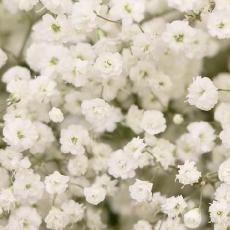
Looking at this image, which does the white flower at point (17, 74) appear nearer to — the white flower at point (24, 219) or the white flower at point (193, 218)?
the white flower at point (24, 219)

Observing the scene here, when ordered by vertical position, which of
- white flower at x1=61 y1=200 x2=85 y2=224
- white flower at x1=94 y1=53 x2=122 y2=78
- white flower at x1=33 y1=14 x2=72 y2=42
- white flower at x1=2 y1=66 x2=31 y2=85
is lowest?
white flower at x1=61 y1=200 x2=85 y2=224

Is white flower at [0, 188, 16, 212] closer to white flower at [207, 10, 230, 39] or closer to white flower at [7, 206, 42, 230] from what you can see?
white flower at [7, 206, 42, 230]

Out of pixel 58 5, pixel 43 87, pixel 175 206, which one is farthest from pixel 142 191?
pixel 58 5

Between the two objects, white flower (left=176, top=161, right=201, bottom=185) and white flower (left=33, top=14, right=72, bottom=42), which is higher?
white flower (left=33, top=14, right=72, bottom=42)

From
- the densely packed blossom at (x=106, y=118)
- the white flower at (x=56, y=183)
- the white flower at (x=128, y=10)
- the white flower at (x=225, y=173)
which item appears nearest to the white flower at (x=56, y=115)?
the densely packed blossom at (x=106, y=118)

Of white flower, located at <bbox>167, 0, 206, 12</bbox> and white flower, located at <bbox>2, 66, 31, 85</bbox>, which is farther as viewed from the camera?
white flower, located at <bbox>2, 66, 31, 85</bbox>

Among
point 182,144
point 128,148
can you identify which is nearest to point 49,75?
point 128,148

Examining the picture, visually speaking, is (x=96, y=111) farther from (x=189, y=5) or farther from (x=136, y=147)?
(x=189, y=5)

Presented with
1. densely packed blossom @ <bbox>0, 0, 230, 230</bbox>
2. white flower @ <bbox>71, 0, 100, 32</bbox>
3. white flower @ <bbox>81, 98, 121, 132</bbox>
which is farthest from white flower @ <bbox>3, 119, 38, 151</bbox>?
white flower @ <bbox>71, 0, 100, 32</bbox>
